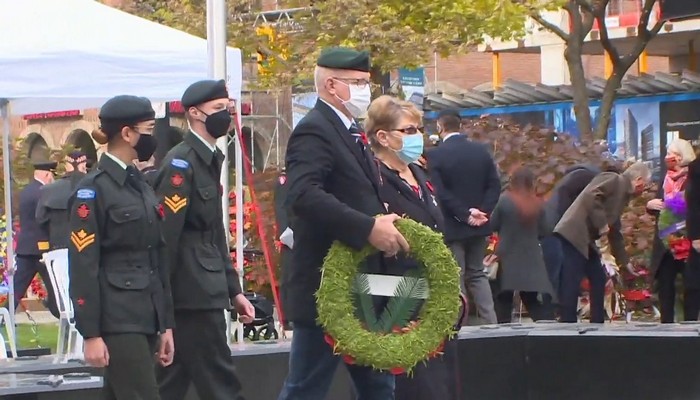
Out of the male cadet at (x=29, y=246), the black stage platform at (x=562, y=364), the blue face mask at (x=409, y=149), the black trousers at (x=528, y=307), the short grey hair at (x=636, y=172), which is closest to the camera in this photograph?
the blue face mask at (x=409, y=149)

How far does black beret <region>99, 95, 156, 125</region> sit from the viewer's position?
21.3 ft

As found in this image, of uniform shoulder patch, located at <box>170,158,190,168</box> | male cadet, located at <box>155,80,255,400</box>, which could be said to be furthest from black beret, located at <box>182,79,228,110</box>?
uniform shoulder patch, located at <box>170,158,190,168</box>

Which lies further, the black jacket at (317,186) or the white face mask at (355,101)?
the white face mask at (355,101)

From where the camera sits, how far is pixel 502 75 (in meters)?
48.8

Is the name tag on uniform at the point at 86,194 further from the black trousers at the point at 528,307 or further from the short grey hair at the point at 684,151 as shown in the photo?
the short grey hair at the point at 684,151

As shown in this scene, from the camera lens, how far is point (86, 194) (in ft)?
20.9

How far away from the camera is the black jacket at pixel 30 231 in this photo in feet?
44.7

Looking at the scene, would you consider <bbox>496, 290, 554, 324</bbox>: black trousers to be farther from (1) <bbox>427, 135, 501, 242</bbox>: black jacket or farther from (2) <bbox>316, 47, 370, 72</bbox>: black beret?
(2) <bbox>316, 47, 370, 72</bbox>: black beret

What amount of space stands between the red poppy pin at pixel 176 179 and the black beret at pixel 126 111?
0.60 m

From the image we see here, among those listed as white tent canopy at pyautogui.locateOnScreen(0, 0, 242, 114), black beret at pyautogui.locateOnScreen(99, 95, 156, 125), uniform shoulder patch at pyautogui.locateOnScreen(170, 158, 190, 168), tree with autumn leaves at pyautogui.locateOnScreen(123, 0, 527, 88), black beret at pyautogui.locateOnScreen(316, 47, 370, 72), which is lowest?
uniform shoulder patch at pyautogui.locateOnScreen(170, 158, 190, 168)

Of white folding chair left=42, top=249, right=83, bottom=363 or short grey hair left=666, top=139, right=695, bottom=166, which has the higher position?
short grey hair left=666, top=139, right=695, bottom=166

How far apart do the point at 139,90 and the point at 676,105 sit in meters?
18.5

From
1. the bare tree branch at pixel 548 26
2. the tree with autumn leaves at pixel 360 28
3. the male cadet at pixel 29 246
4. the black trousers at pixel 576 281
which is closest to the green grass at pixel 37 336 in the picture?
the male cadet at pixel 29 246

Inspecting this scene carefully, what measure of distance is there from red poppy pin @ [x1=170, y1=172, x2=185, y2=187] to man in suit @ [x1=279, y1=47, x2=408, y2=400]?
2.84 feet
